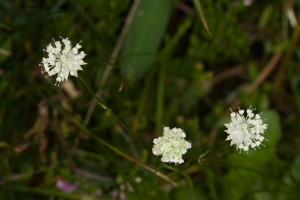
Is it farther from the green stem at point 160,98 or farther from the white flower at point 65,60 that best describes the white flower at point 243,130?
the green stem at point 160,98

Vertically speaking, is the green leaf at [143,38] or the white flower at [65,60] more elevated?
the green leaf at [143,38]

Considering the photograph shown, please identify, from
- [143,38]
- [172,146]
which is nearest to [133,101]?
[143,38]

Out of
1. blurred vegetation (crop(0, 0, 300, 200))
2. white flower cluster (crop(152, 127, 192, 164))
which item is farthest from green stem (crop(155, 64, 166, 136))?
white flower cluster (crop(152, 127, 192, 164))

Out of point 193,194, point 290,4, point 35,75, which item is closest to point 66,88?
point 35,75

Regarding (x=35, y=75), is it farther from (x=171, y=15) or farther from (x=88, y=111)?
(x=171, y=15)

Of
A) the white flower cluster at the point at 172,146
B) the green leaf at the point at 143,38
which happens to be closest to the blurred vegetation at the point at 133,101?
the green leaf at the point at 143,38

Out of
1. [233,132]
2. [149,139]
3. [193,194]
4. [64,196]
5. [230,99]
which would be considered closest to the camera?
[233,132]

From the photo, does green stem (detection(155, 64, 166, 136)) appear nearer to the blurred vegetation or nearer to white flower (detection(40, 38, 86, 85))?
the blurred vegetation
